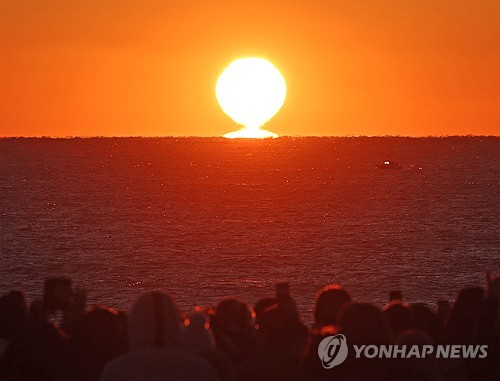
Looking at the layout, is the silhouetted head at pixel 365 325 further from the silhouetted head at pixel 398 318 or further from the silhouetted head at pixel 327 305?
the silhouetted head at pixel 327 305

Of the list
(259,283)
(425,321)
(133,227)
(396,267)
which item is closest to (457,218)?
(133,227)

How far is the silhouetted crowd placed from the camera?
9812 mm

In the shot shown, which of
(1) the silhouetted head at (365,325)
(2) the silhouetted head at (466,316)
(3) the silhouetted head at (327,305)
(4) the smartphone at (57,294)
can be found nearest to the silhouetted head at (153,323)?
(1) the silhouetted head at (365,325)

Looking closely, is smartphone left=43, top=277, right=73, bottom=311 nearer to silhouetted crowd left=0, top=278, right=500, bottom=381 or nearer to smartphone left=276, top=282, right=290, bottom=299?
silhouetted crowd left=0, top=278, right=500, bottom=381

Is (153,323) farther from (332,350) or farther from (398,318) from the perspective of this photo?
(398,318)

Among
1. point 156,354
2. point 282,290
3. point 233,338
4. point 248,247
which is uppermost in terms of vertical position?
point 248,247

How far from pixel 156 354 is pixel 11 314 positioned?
229cm

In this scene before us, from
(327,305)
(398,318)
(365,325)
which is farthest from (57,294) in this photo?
(365,325)

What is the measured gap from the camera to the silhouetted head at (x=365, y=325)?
1006cm

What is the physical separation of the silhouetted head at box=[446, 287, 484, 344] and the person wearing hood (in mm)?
2860

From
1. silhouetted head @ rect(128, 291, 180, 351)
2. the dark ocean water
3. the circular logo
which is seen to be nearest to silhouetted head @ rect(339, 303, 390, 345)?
the circular logo

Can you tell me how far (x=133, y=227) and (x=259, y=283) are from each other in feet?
187

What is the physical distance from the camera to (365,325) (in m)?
10.1

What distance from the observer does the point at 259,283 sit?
103938 millimetres
